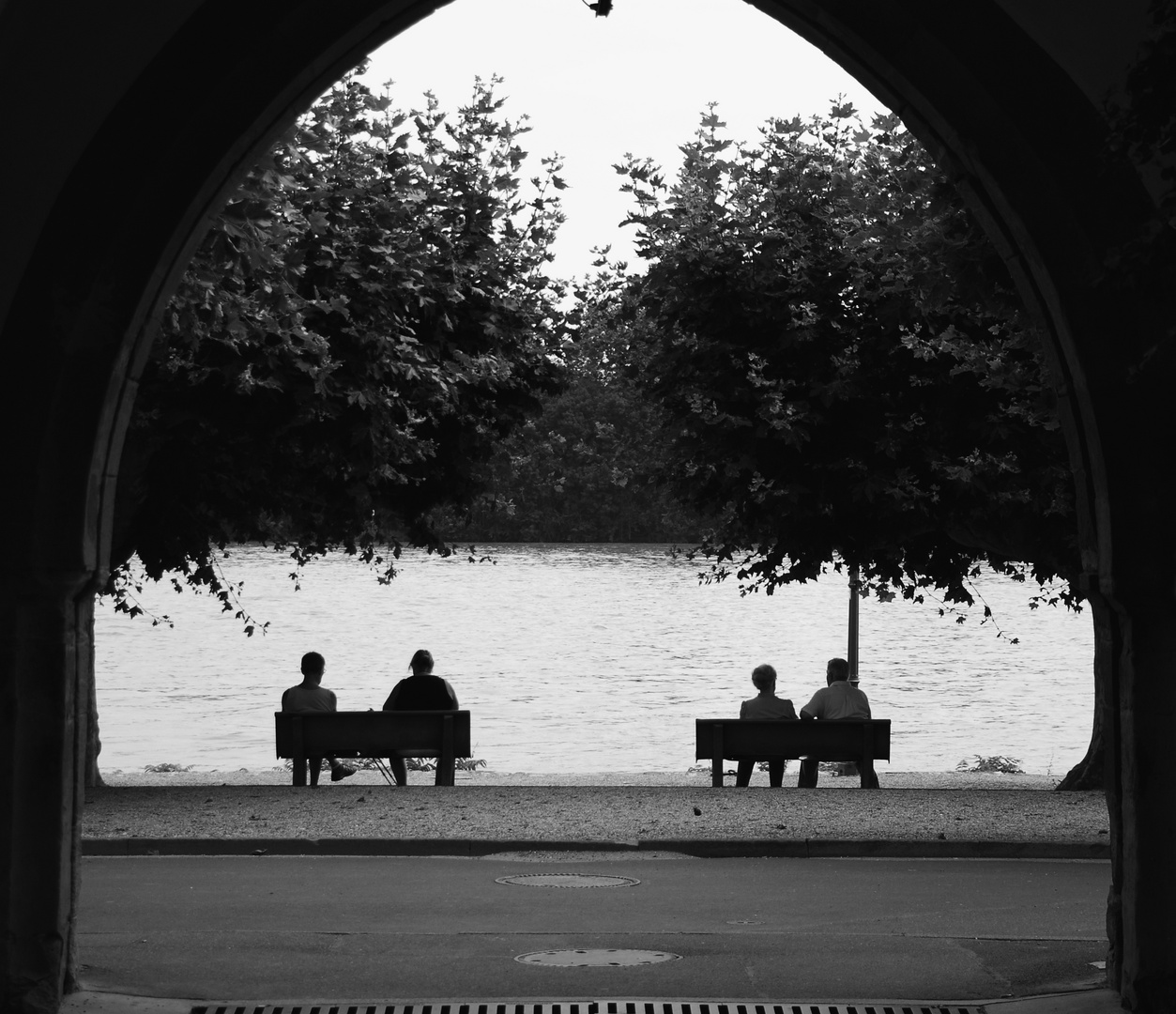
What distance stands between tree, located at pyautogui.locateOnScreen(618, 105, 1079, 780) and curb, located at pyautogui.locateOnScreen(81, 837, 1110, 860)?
4.08 meters

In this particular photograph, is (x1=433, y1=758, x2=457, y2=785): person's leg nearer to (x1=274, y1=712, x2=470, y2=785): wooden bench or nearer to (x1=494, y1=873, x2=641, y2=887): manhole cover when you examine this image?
→ (x1=274, y1=712, x2=470, y2=785): wooden bench

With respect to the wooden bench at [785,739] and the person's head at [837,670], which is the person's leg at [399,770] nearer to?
the wooden bench at [785,739]

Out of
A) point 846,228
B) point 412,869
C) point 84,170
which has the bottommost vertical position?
point 412,869

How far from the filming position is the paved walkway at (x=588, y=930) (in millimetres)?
7438

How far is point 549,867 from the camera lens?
11336mm

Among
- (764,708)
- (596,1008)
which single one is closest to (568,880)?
(596,1008)

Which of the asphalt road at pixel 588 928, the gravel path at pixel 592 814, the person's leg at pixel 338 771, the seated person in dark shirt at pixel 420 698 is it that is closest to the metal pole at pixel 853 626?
the gravel path at pixel 592 814

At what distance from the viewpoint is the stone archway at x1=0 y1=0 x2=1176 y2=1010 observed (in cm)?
664

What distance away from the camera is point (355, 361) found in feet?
51.3

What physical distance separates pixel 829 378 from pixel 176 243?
1038 centimetres

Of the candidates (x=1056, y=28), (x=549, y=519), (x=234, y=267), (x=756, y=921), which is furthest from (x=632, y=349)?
(x=549, y=519)

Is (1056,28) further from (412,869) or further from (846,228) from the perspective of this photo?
(846,228)

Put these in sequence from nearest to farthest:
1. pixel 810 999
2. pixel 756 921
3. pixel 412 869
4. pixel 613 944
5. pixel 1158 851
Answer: pixel 1158 851
pixel 810 999
pixel 613 944
pixel 756 921
pixel 412 869

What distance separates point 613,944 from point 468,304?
985 centimetres
